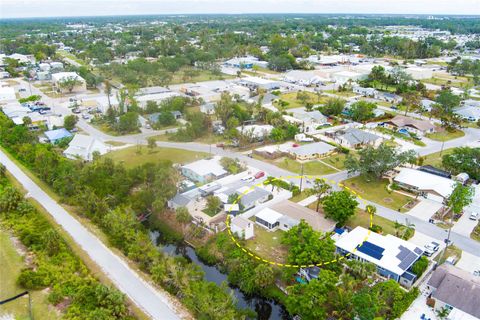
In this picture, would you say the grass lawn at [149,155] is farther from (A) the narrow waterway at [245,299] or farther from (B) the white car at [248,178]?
(A) the narrow waterway at [245,299]

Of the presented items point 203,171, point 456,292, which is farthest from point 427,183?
point 203,171

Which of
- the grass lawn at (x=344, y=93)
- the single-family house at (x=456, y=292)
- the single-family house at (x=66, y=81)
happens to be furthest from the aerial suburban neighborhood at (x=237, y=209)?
the grass lawn at (x=344, y=93)

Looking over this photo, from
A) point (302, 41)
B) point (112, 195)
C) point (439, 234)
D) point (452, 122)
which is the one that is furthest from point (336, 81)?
point (112, 195)

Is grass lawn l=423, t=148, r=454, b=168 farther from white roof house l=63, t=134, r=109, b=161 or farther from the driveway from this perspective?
white roof house l=63, t=134, r=109, b=161

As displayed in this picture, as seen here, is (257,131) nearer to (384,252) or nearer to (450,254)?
(384,252)

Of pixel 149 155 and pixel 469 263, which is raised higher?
pixel 149 155

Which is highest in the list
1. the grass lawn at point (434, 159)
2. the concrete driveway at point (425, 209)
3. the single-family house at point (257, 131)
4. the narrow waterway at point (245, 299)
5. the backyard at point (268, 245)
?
the single-family house at point (257, 131)
